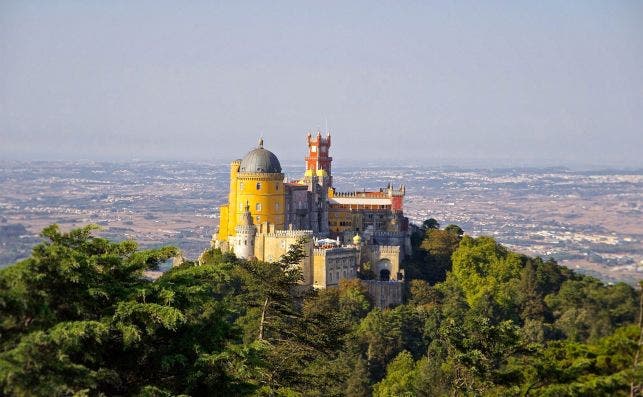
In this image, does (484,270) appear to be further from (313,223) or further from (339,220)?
(313,223)

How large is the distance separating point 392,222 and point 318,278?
40.2ft

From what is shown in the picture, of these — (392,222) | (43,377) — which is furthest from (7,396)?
(392,222)

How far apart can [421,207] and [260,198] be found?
279 feet

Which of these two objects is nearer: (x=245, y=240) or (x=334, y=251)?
(x=334, y=251)

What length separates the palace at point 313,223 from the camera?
66.7m

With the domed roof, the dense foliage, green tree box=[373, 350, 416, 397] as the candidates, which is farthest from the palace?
the dense foliage

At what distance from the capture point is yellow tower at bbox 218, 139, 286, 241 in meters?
70.1

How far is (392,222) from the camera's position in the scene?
252 feet

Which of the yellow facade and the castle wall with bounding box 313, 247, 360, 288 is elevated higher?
the yellow facade

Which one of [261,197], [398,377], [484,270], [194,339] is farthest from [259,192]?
[194,339]

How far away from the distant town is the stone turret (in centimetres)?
1231

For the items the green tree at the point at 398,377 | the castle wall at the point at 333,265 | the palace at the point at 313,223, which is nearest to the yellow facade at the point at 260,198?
the palace at the point at 313,223

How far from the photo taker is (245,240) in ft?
221

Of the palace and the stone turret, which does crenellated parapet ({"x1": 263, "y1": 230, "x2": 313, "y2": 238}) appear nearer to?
the palace
